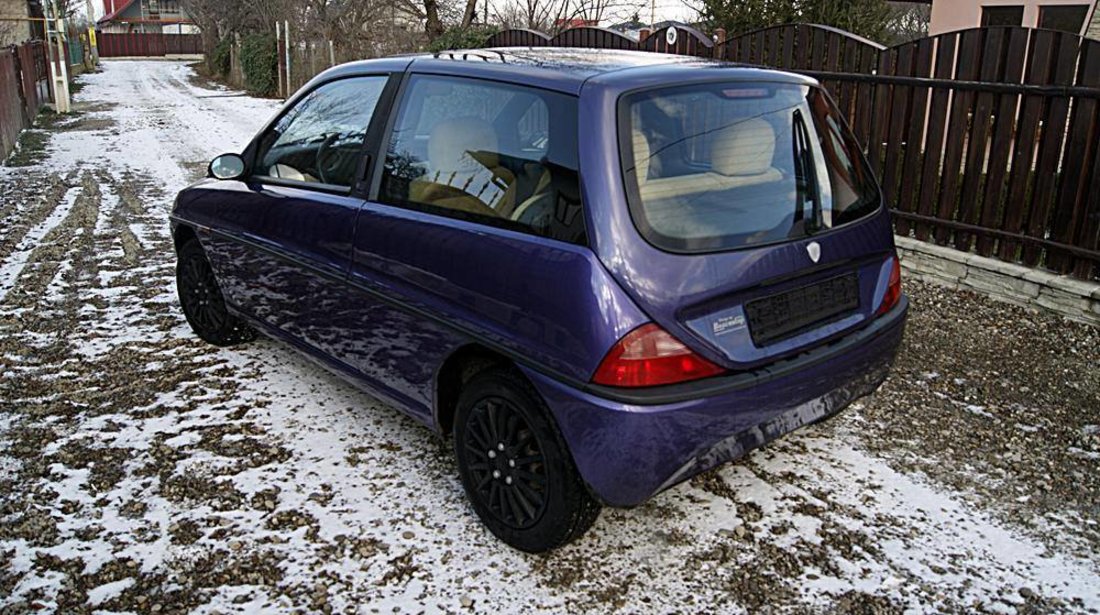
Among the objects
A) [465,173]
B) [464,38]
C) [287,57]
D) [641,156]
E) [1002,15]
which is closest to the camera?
[641,156]

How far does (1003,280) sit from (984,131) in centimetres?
105

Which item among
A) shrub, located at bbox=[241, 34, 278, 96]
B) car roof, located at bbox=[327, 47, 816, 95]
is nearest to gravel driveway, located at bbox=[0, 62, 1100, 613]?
car roof, located at bbox=[327, 47, 816, 95]

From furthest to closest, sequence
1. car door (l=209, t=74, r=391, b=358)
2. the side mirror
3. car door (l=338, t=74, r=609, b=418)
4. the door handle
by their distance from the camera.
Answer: the side mirror → car door (l=209, t=74, r=391, b=358) → the door handle → car door (l=338, t=74, r=609, b=418)

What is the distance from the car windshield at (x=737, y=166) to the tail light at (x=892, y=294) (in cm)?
29

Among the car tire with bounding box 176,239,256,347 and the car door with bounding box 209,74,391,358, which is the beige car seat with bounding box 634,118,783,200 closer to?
the car door with bounding box 209,74,391,358

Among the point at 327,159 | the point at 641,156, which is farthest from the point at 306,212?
the point at 641,156

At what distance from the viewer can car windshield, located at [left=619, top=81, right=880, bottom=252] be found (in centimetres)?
281

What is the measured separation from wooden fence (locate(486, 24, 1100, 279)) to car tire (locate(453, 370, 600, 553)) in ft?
13.6

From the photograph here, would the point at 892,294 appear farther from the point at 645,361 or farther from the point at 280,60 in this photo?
the point at 280,60

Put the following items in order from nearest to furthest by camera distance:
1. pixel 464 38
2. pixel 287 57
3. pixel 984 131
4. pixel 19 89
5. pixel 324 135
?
pixel 324 135 → pixel 984 131 → pixel 19 89 → pixel 464 38 → pixel 287 57

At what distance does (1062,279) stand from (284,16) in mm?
25298

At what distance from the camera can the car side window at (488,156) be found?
2.86 meters

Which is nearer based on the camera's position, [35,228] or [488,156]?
[488,156]

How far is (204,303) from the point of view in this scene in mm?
5125
